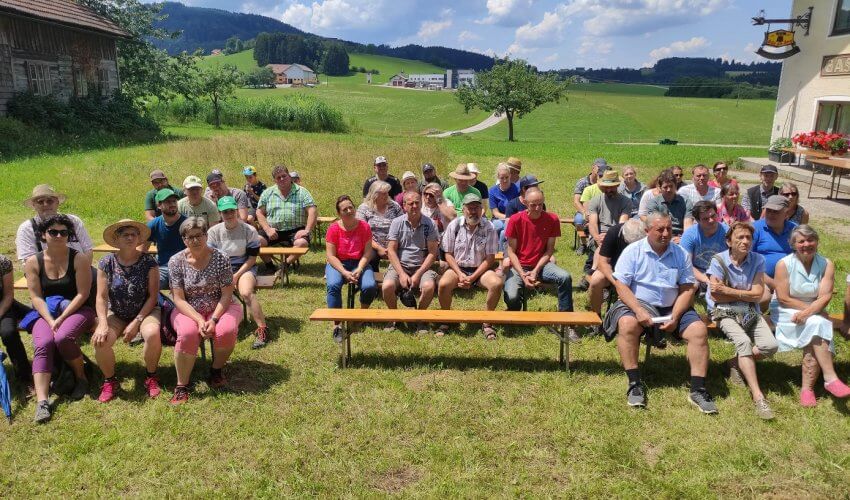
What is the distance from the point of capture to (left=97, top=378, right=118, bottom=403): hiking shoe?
4508mm

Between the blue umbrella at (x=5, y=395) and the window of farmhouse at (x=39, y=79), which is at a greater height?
the window of farmhouse at (x=39, y=79)

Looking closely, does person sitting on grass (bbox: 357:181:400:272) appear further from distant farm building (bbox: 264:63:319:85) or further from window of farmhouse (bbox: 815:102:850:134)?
distant farm building (bbox: 264:63:319:85)

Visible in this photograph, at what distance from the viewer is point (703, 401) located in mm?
4395

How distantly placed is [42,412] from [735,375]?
5.79m

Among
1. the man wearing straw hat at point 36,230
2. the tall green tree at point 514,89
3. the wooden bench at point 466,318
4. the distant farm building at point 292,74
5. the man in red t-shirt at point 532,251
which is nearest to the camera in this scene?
the wooden bench at point 466,318

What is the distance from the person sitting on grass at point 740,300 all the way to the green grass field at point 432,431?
1.13 ft

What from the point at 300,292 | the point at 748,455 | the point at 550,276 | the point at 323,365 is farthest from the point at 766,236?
the point at 300,292

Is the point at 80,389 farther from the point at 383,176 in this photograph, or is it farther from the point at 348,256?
the point at 383,176

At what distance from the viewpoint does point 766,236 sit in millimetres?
5633

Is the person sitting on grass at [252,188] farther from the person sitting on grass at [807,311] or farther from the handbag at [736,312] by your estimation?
the person sitting on grass at [807,311]

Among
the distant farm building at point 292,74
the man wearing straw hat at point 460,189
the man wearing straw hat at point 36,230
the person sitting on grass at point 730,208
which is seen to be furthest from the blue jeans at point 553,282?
the distant farm building at point 292,74

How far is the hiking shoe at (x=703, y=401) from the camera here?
4324mm

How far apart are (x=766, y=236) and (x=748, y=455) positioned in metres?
2.74

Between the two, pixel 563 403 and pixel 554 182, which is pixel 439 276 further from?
pixel 554 182
